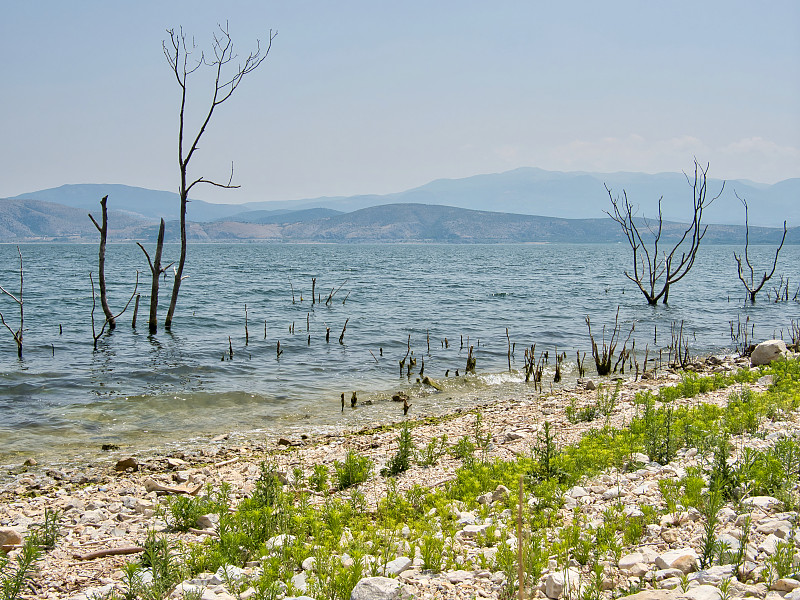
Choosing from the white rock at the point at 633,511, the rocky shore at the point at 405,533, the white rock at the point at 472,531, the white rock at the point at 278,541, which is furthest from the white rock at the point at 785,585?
the white rock at the point at 278,541

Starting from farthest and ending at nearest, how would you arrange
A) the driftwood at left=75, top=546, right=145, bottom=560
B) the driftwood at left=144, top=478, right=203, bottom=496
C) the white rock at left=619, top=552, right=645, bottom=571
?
the driftwood at left=144, top=478, right=203, bottom=496 → the driftwood at left=75, top=546, right=145, bottom=560 → the white rock at left=619, top=552, right=645, bottom=571

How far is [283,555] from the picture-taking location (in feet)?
17.5

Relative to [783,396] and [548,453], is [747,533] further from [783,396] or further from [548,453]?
[783,396]

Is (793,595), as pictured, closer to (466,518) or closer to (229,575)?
(466,518)

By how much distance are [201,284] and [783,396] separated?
45937 mm

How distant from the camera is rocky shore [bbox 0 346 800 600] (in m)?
4.60

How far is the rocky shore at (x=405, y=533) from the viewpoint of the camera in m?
4.60

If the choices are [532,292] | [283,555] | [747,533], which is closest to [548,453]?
[747,533]

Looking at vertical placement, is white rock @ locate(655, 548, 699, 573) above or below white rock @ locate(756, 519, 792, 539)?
below

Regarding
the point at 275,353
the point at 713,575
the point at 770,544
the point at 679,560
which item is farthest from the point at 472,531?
the point at 275,353

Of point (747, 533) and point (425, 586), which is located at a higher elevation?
point (747, 533)

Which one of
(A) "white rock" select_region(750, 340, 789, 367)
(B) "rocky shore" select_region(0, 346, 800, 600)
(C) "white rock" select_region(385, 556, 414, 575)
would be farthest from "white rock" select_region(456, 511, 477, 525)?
(A) "white rock" select_region(750, 340, 789, 367)

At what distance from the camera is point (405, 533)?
5.83m

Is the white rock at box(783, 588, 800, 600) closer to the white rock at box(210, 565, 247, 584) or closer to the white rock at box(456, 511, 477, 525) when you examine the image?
the white rock at box(456, 511, 477, 525)
